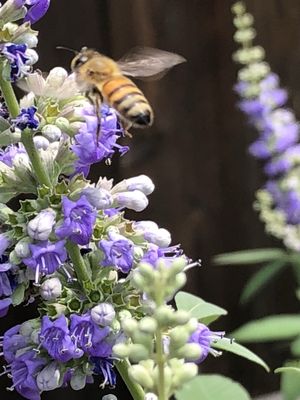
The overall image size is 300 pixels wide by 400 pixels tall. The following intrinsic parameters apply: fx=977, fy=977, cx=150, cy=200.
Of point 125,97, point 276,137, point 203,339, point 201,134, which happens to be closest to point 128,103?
point 125,97

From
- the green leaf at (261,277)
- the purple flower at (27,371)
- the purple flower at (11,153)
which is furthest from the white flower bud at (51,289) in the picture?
the green leaf at (261,277)

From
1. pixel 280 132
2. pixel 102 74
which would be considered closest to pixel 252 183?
pixel 280 132

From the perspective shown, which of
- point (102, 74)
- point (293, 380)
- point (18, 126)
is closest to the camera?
point (18, 126)

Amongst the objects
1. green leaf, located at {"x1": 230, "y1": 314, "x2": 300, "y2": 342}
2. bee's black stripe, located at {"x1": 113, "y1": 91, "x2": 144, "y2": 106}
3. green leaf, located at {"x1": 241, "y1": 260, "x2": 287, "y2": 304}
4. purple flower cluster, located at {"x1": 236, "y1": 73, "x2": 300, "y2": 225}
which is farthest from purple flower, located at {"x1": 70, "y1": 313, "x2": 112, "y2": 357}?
green leaf, located at {"x1": 241, "y1": 260, "x2": 287, "y2": 304}

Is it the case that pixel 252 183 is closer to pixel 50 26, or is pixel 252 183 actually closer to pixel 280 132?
pixel 280 132

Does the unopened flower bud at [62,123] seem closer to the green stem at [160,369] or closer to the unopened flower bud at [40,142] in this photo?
the unopened flower bud at [40,142]
